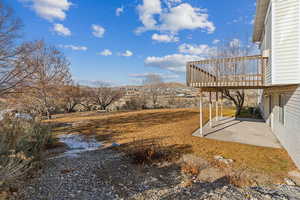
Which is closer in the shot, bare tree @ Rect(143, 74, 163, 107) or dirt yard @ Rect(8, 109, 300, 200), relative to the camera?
dirt yard @ Rect(8, 109, 300, 200)

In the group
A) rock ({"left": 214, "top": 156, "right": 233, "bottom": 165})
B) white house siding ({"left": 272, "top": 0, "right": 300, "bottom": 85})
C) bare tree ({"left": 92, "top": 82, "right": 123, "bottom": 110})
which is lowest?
rock ({"left": 214, "top": 156, "right": 233, "bottom": 165})

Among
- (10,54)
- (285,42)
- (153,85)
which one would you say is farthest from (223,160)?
(153,85)

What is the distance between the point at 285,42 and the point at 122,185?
17.8ft

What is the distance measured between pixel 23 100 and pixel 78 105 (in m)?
9.58

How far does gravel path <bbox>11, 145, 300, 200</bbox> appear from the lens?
256cm

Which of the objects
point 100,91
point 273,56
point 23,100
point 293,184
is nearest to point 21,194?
point 293,184

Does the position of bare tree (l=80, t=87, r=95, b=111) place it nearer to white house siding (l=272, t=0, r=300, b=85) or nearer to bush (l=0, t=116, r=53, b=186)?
bush (l=0, t=116, r=53, b=186)

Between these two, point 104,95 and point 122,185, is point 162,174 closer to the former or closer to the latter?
point 122,185

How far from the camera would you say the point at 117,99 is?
20172mm

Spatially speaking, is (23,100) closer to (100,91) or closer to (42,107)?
(42,107)

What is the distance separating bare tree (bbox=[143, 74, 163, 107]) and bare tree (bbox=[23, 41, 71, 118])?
1068 centimetres

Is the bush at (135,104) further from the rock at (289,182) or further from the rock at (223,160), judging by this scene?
the rock at (289,182)

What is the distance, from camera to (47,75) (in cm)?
1116

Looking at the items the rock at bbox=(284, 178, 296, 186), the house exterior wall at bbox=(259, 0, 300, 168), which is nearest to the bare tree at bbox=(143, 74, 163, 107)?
the house exterior wall at bbox=(259, 0, 300, 168)
